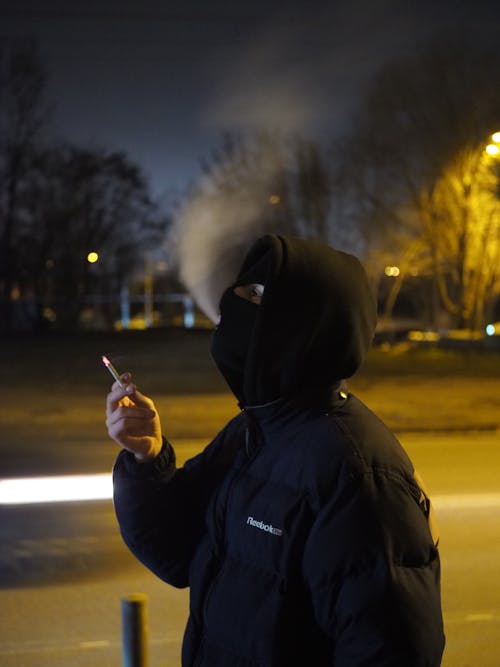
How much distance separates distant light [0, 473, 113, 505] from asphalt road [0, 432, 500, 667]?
367 millimetres

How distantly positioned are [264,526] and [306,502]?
12cm

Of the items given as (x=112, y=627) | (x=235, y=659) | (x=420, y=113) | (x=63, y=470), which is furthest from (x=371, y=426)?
(x=420, y=113)

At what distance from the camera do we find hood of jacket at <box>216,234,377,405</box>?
65.8 inches

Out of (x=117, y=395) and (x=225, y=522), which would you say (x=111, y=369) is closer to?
(x=117, y=395)

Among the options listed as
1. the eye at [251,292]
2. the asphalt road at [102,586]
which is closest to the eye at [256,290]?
the eye at [251,292]

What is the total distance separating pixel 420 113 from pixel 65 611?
31758 millimetres

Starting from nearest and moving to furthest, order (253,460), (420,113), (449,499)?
(253,460) → (449,499) → (420,113)

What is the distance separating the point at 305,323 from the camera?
167 cm

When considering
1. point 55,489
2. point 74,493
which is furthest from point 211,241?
point 55,489

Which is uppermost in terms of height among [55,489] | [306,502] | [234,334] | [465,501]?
[234,334]

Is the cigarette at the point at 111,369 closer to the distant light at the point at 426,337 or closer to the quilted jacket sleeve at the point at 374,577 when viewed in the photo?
the quilted jacket sleeve at the point at 374,577

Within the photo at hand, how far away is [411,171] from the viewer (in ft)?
113

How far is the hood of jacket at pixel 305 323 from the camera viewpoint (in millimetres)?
1672

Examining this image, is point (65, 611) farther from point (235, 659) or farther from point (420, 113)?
point (420, 113)
